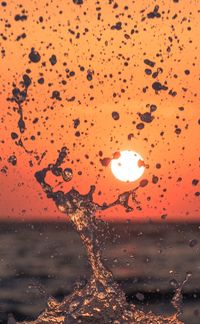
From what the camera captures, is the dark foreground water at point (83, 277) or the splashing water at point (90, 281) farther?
the dark foreground water at point (83, 277)

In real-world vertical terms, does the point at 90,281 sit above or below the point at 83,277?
below

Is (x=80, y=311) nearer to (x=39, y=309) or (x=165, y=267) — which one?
(x=39, y=309)

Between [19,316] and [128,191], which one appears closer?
[128,191]

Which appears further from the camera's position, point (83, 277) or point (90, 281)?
point (83, 277)

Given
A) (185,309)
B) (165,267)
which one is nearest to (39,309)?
(185,309)

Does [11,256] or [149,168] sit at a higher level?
[11,256]

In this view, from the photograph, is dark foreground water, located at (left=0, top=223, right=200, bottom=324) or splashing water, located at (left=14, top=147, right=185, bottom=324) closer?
splashing water, located at (left=14, top=147, right=185, bottom=324)

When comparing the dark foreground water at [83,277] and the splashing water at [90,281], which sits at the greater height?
the dark foreground water at [83,277]

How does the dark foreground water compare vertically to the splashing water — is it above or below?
above
